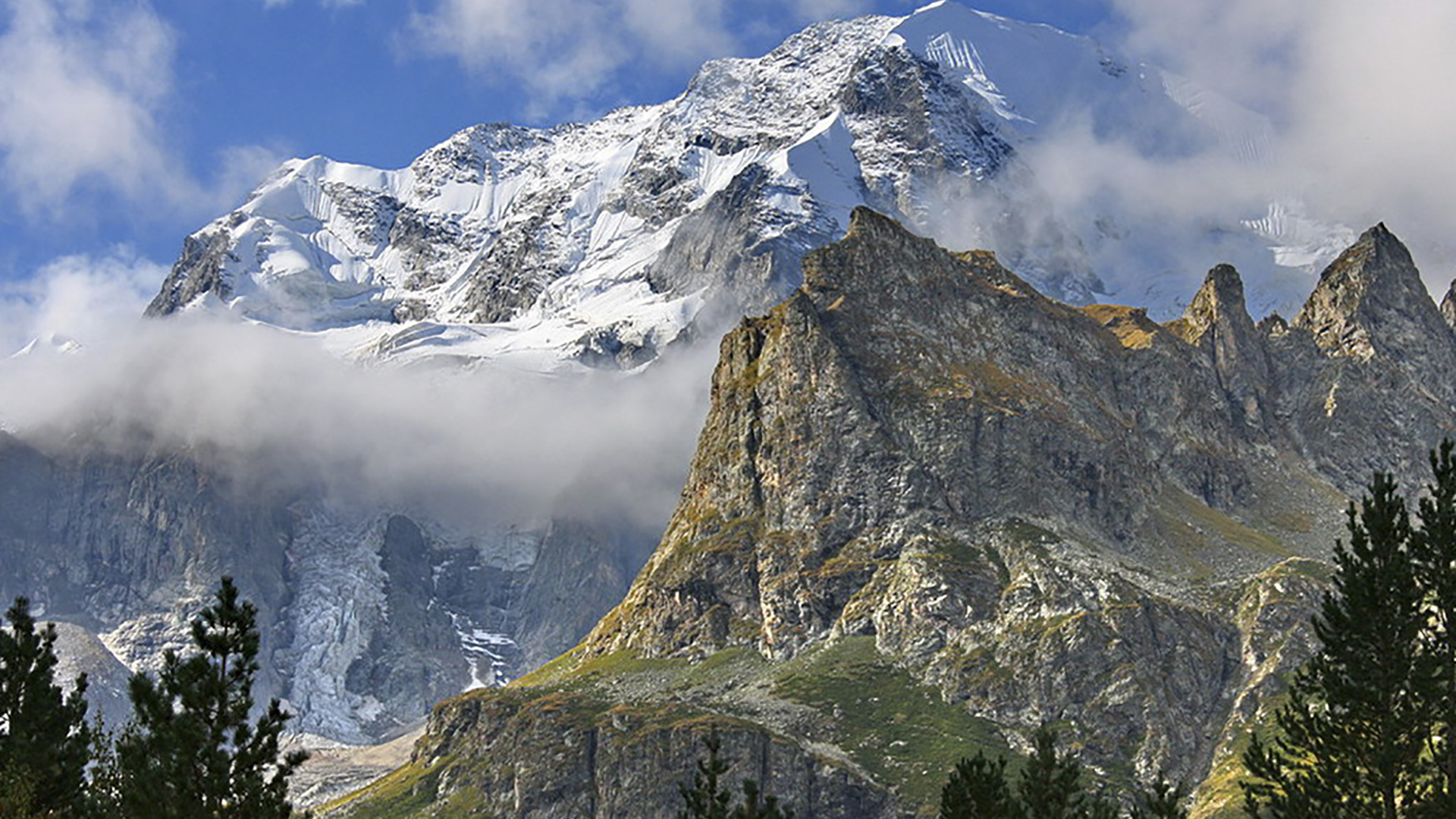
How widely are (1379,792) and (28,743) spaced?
8329cm

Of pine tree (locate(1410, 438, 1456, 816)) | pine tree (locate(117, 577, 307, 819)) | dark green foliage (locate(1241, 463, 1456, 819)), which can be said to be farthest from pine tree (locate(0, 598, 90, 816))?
pine tree (locate(1410, 438, 1456, 816))

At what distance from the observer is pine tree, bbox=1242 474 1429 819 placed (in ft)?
325

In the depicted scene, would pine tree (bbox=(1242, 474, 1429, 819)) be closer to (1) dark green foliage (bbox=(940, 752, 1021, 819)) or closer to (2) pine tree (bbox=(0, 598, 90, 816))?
(1) dark green foliage (bbox=(940, 752, 1021, 819))

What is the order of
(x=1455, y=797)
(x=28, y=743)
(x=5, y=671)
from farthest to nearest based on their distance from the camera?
1. (x=5, y=671)
2. (x=28, y=743)
3. (x=1455, y=797)

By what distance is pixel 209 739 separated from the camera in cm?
9575

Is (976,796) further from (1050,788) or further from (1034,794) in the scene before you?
(1050,788)

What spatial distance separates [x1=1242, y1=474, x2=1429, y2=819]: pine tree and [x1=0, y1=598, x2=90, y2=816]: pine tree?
75.1m

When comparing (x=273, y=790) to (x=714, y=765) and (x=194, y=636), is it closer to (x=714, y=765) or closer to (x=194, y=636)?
(x=194, y=636)

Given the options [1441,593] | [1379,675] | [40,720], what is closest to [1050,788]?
[1379,675]

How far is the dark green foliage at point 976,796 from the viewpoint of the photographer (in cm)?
11038

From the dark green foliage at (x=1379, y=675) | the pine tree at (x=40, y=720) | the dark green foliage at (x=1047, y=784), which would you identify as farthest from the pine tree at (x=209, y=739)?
the dark green foliage at (x=1379, y=675)

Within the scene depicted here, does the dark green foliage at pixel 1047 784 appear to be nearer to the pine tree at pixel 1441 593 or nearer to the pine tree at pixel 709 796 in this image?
the pine tree at pixel 709 796

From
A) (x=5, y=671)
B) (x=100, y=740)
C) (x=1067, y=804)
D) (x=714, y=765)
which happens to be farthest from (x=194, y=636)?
(x=1067, y=804)

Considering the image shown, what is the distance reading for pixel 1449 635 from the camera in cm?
9762
